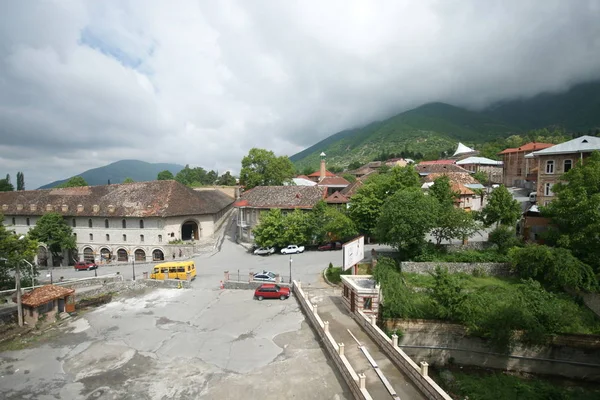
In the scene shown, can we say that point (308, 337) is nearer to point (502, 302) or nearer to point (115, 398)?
point (115, 398)

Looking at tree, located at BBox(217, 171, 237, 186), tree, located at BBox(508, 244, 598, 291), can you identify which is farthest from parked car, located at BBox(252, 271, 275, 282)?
tree, located at BBox(217, 171, 237, 186)

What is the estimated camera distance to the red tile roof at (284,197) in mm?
45781

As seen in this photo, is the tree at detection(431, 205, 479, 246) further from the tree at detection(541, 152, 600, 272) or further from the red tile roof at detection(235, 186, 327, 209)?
the red tile roof at detection(235, 186, 327, 209)

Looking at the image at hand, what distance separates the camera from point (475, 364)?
22.6 metres

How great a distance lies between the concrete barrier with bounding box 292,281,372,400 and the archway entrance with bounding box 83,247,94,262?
3588 centimetres

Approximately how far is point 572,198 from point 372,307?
701 inches

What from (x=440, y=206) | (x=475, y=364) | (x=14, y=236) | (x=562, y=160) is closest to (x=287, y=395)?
(x=475, y=364)

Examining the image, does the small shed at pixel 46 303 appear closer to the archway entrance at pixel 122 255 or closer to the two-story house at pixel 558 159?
the archway entrance at pixel 122 255

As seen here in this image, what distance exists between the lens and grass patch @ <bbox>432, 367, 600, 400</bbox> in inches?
747

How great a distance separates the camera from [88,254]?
4719cm

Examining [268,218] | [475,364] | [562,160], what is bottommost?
[475,364]

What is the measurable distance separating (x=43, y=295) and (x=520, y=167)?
3115 inches

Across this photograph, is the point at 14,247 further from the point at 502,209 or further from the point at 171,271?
the point at 502,209

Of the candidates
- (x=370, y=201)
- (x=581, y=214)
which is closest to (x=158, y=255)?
(x=370, y=201)
